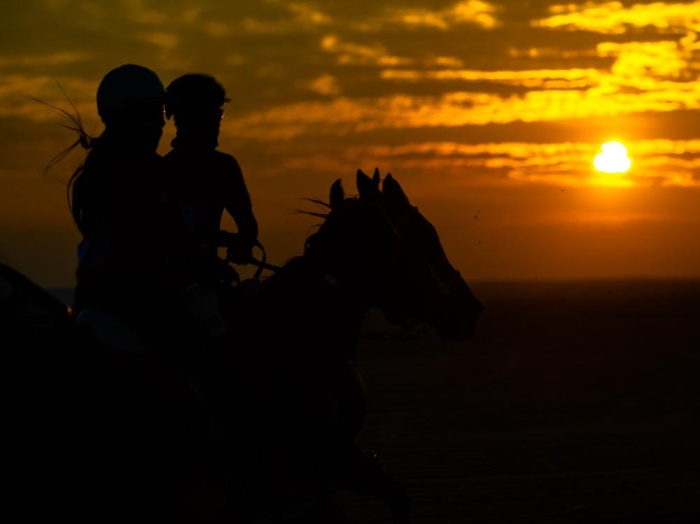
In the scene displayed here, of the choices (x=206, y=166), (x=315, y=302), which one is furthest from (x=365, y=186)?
(x=206, y=166)

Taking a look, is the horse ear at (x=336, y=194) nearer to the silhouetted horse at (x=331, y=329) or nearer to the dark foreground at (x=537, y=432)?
the silhouetted horse at (x=331, y=329)

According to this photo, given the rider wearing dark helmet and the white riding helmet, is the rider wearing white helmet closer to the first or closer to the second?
the white riding helmet

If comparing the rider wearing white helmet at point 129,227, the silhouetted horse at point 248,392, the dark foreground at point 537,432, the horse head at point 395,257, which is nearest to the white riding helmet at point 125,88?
the rider wearing white helmet at point 129,227

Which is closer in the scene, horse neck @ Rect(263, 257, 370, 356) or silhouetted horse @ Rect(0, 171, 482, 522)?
silhouetted horse @ Rect(0, 171, 482, 522)

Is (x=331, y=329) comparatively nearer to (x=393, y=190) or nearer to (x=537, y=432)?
(x=393, y=190)

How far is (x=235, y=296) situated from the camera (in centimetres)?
A: 766

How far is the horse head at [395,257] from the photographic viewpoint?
7969mm

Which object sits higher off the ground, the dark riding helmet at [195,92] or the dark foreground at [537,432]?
the dark riding helmet at [195,92]

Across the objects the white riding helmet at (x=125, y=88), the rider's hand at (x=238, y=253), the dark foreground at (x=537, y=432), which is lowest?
the dark foreground at (x=537, y=432)

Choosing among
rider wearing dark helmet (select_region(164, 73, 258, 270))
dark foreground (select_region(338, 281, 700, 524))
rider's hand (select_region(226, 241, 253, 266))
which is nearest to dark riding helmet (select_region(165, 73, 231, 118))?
rider wearing dark helmet (select_region(164, 73, 258, 270))

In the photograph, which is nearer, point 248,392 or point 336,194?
point 248,392

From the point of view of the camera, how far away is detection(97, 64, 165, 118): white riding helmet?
723cm

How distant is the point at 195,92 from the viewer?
29.1 feet

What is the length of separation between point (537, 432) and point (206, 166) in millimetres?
12063
